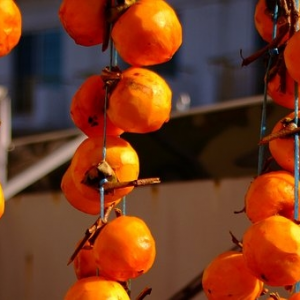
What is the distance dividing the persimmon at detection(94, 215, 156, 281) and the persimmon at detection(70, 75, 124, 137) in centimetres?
14

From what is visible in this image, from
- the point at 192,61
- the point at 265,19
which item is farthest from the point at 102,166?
the point at 192,61

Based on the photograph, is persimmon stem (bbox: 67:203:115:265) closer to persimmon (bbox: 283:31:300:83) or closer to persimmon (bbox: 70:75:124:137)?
persimmon (bbox: 70:75:124:137)

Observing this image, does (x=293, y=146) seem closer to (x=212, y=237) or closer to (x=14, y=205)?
(x=212, y=237)

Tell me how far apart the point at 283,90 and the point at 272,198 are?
5.9 inches

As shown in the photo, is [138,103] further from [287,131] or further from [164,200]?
[164,200]

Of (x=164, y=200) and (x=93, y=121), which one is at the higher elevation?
(x=93, y=121)

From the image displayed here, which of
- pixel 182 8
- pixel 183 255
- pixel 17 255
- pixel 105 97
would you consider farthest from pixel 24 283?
pixel 182 8

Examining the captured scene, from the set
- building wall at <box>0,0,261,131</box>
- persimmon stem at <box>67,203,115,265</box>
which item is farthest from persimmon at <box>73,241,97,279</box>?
building wall at <box>0,0,261,131</box>

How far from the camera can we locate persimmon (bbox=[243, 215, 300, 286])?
0.97 meters

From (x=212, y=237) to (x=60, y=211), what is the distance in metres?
0.46

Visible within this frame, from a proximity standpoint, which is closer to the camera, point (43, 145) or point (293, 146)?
point (293, 146)

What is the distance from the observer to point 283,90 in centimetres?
112

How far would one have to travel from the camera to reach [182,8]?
9000mm

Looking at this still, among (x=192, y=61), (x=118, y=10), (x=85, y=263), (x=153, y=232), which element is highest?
(x=118, y=10)
